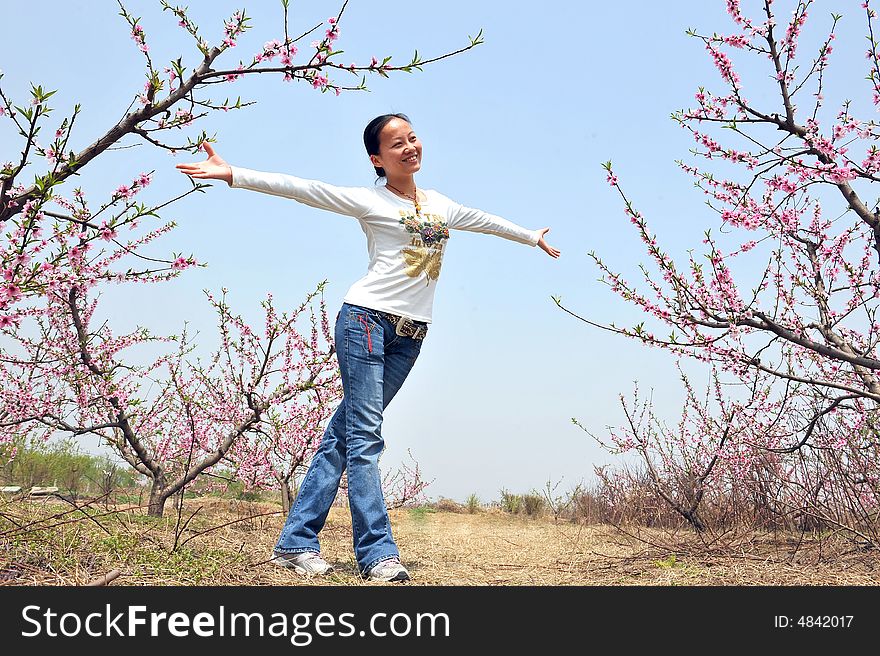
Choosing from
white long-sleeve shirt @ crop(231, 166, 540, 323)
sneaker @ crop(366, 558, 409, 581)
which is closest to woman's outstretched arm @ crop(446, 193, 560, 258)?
white long-sleeve shirt @ crop(231, 166, 540, 323)

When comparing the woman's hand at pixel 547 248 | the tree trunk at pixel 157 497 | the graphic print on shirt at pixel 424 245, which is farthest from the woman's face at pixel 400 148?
the tree trunk at pixel 157 497

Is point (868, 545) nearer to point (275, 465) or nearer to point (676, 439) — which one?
point (676, 439)

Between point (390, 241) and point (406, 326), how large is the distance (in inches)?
16.3

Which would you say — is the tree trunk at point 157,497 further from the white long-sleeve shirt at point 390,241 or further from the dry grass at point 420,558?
the white long-sleeve shirt at point 390,241

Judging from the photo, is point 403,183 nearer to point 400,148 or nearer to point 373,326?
point 400,148

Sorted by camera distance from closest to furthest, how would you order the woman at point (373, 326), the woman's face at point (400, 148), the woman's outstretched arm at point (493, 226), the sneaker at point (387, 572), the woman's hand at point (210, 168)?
the woman's hand at point (210, 168)
the sneaker at point (387, 572)
the woman at point (373, 326)
the woman's face at point (400, 148)
the woman's outstretched arm at point (493, 226)

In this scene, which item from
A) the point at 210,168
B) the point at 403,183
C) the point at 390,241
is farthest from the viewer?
the point at 403,183

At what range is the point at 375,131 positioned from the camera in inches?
137

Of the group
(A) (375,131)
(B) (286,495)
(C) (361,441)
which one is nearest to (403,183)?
(A) (375,131)

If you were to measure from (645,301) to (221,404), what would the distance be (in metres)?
4.22

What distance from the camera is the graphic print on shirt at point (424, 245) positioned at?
130 inches

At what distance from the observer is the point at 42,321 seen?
6.38 m

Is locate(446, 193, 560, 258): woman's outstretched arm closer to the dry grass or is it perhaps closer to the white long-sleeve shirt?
the white long-sleeve shirt

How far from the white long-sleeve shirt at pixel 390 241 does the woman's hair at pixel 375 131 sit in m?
0.27
